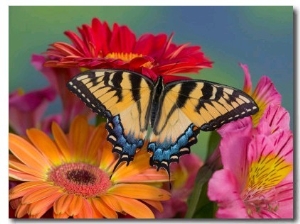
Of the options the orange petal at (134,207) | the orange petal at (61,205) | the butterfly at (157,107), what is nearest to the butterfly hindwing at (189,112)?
the butterfly at (157,107)

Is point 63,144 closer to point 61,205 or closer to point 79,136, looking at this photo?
point 79,136

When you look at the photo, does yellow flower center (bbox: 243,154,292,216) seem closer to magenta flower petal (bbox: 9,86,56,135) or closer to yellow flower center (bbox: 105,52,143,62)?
yellow flower center (bbox: 105,52,143,62)

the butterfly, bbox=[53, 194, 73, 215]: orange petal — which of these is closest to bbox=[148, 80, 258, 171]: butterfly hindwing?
the butterfly

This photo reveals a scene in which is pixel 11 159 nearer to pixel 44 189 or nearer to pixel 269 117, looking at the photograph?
pixel 44 189

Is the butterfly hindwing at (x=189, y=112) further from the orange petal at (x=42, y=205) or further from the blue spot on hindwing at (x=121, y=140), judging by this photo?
the orange petal at (x=42, y=205)

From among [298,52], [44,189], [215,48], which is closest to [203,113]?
[215,48]

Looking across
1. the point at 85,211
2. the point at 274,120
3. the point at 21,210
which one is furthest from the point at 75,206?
the point at 274,120
